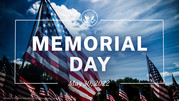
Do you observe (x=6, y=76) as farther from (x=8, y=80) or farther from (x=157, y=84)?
(x=157, y=84)

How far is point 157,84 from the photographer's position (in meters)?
6.60

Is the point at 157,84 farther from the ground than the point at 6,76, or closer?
closer

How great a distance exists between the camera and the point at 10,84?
5.57 meters

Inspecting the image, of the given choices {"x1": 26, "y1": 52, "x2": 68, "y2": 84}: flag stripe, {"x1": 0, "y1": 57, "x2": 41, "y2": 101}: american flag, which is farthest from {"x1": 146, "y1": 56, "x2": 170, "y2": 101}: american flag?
{"x1": 0, "y1": 57, "x2": 41, "y2": 101}: american flag

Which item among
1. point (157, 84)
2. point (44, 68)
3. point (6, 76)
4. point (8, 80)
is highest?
point (44, 68)

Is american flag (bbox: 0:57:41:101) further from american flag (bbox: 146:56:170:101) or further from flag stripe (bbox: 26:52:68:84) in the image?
american flag (bbox: 146:56:170:101)

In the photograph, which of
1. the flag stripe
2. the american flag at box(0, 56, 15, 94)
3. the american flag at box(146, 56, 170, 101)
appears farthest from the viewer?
the american flag at box(146, 56, 170, 101)

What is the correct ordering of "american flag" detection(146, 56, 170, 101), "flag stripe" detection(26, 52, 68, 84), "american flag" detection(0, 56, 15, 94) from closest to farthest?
"flag stripe" detection(26, 52, 68, 84) → "american flag" detection(0, 56, 15, 94) → "american flag" detection(146, 56, 170, 101)

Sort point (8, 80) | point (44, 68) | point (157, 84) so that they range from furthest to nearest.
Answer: point (157, 84) < point (8, 80) < point (44, 68)

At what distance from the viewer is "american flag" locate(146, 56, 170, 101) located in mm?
6297

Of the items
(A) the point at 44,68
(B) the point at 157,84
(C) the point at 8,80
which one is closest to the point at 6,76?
(C) the point at 8,80

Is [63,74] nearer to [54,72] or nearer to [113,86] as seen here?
[54,72]

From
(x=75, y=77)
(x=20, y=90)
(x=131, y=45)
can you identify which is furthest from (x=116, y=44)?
(x=20, y=90)

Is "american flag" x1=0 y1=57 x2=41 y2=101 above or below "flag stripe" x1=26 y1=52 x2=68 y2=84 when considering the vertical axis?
below
